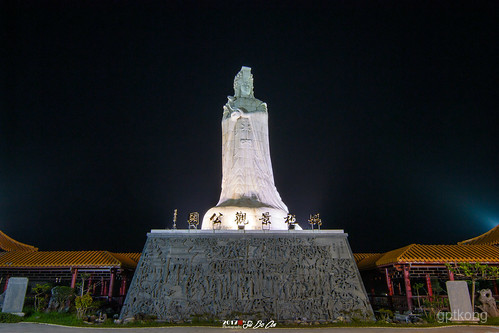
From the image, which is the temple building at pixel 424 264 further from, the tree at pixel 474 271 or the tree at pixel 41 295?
the tree at pixel 41 295

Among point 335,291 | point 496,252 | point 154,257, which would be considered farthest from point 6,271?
point 496,252

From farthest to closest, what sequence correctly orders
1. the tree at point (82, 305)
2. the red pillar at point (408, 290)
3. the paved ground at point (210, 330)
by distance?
the red pillar at point (408, 290)
the tree at point (82, 305)
the paved ground at point (210, 330)

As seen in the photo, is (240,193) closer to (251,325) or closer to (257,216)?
(257,216)

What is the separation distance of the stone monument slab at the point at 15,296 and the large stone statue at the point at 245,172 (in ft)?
19.3

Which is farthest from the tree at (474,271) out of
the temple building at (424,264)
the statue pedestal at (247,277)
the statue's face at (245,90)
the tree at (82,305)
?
the tree at (82,305)

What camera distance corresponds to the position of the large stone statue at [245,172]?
1298 cm

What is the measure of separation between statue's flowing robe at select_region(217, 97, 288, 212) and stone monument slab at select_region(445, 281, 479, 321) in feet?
20.5

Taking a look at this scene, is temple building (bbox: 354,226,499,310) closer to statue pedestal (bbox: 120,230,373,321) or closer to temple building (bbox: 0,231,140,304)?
statue pedestal (bbox: 120,230,373,321)

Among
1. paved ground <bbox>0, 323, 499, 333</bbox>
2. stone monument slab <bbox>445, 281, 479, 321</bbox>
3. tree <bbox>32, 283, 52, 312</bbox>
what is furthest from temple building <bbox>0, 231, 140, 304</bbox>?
stone monument slab <bbox>445, 281, 479, 321</bbox>

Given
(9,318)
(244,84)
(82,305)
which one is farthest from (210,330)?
(244,84)

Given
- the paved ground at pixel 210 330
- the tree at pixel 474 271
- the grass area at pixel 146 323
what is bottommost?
the paved ground at pixel 210 330

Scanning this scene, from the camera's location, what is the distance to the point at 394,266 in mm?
12453

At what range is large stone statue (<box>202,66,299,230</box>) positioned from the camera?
1298 centimetres

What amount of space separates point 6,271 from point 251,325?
968 centimetres
